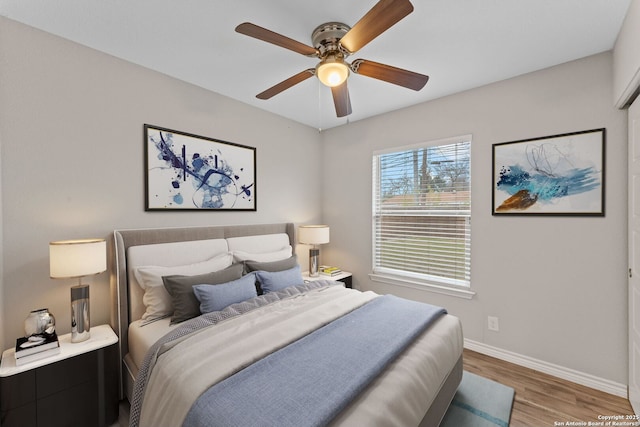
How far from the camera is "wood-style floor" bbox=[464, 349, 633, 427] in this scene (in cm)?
189

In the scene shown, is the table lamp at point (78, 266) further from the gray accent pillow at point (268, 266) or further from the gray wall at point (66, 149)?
the gray accent pillow at point (268, 266)

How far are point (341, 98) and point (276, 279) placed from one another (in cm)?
166

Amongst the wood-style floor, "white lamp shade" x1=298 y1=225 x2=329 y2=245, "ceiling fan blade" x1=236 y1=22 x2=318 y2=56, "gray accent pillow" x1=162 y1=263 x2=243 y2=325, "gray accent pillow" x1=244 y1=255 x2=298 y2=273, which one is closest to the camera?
"ceiling fan blade" x1=236 y1=22 x2=318 y2=56

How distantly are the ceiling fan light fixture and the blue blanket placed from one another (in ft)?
5.37

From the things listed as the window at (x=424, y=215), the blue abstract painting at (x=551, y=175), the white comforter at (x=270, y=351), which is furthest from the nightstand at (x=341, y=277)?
the blue abstract painting at (x=551, y=175)

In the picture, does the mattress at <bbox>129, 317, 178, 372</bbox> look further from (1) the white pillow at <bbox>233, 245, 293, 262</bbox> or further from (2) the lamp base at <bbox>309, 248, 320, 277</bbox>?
(2) the lamp base at <bbox>309, 248, 320, 277</bbox>

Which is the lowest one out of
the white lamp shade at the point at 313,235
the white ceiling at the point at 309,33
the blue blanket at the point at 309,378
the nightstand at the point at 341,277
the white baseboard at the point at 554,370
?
the white baseboard at the point at 554,370

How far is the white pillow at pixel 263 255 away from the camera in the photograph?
2.71 meters

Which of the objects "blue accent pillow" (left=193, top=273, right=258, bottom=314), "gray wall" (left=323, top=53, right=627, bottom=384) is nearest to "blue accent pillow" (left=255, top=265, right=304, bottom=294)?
"blue accent pillow" (left=193, top=273, right=258, bottom=314)

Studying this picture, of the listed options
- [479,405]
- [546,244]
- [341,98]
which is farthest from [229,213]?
[546,244]

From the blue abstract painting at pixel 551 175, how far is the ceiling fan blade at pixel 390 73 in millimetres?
1338

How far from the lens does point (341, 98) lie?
6.85 feet

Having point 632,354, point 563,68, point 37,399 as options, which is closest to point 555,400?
point 632,354

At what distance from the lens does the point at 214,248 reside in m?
2.65
